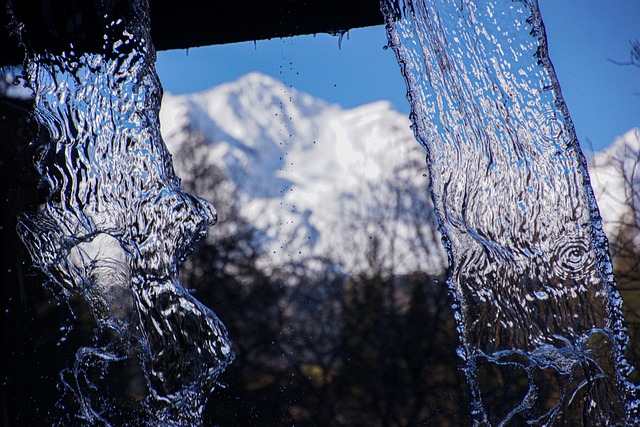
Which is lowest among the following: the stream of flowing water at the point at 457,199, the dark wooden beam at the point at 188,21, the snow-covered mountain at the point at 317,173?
the stream of flowing water at the point at 457,199

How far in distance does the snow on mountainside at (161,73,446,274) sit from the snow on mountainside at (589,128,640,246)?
5.91 feet

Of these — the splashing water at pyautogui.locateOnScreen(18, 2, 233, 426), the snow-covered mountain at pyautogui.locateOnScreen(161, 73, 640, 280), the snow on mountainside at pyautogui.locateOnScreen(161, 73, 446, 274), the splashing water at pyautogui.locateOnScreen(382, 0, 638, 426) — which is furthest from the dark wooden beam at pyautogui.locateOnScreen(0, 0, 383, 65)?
the snow on mountainside at pyautogui.locateOnScreen(161, 73, 446, 274)

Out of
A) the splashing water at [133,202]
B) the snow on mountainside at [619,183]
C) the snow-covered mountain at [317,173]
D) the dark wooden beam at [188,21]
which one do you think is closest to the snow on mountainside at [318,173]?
the snow-covered mountain at [317,173]

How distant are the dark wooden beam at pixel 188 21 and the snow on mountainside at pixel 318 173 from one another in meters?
5.41

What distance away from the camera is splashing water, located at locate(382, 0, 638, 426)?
111cm

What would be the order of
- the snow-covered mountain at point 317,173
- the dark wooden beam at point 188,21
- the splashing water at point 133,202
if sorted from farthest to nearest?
the snow-covered mountain at point 317,173 < the dark wooden beam at point 188,21 < the splashing water at point 133,202

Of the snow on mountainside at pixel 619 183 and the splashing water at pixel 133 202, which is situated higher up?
the snow on mountainside at pixel 619 183

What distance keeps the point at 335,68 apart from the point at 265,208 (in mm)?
2316

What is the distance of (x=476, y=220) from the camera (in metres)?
1.17

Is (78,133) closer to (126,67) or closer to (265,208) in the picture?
(126,67)

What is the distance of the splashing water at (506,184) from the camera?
3.65ft

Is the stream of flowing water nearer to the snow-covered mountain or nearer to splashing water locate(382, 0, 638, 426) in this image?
splashing water locate(382, 0, 638, 426)

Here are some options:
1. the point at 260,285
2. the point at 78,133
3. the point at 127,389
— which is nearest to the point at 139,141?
the point at 78,133

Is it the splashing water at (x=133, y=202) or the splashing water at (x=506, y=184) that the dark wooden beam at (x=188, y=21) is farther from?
the splashing water at (x=506, y=184)
